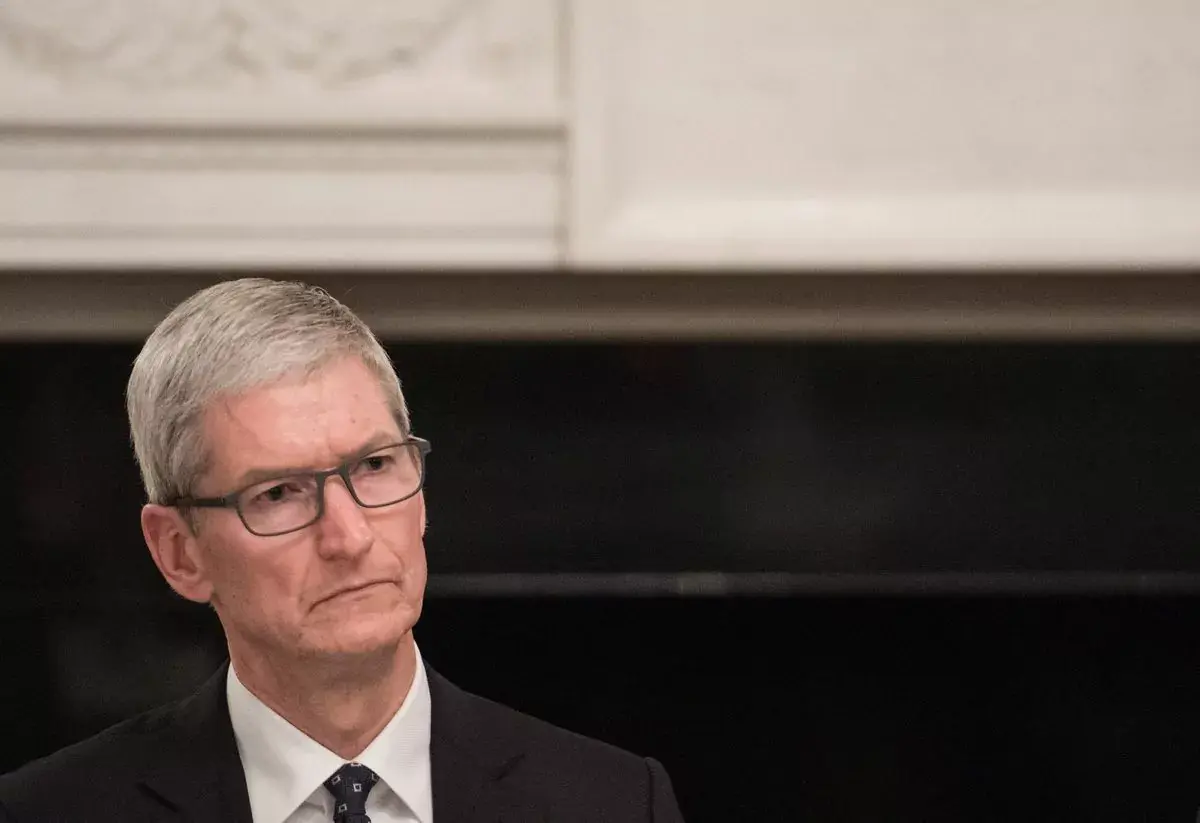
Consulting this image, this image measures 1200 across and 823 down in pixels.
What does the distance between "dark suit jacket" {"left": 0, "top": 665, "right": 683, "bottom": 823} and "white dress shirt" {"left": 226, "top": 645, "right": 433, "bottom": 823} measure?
10mm

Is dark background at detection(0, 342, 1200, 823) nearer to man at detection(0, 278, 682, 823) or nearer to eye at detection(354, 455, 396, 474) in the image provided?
man at detection(0, 278, 682, 823)

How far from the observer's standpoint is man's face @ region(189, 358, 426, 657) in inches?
34.9

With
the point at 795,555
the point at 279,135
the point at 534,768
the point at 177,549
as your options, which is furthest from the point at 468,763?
the point at 279,135

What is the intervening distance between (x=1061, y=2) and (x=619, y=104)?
418 millimetres

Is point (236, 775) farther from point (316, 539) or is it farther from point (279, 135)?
point (279, 135)

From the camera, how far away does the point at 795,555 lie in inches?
51.1

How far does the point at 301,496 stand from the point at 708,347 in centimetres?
52

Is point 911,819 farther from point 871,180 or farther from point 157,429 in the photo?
point 157,429

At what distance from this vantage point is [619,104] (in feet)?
3.71

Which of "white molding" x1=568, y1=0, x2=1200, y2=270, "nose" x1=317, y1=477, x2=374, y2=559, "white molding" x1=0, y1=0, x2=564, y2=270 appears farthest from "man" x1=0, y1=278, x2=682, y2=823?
"white molding" x1=568, y1=0, x2=1200, y2=270

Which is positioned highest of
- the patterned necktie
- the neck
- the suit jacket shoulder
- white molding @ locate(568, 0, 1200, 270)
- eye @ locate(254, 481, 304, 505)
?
white molding @ locate(568, 0, 1200, 270)

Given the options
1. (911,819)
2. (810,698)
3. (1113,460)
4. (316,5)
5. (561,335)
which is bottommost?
(911,819)

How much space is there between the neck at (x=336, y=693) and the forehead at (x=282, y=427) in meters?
0.16

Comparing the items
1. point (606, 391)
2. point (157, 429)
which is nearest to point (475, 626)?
point (606, 391)
